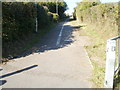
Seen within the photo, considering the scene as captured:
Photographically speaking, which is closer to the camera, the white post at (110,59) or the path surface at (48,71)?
the white post at (110,59)

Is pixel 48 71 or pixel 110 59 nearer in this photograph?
pixel 110 59

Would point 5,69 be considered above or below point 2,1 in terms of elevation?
below

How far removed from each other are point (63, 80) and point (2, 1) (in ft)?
15.7

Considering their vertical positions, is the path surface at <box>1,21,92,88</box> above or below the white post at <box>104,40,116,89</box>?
below

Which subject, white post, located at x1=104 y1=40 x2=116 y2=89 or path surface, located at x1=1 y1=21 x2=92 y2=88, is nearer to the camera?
white post, located at x1=104 y1=40 x2=116 y2=89

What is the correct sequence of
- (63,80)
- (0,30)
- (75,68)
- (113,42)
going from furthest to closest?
(0,30) < (75,68) < (63,80) < (113,42)

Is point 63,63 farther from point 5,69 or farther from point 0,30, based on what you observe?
point 0,30

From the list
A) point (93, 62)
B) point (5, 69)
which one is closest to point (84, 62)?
point (93, 62)

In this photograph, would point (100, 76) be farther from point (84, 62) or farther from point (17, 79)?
point (17, 79)

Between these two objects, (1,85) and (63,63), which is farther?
A: (63,63)

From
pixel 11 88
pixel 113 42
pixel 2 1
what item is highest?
pixel 2 1

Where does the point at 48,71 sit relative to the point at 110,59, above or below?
below

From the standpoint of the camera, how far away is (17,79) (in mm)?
4473

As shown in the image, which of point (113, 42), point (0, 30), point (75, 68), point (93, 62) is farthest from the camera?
point (0, 30)
